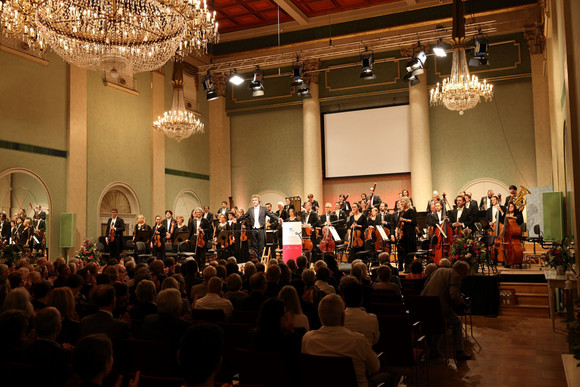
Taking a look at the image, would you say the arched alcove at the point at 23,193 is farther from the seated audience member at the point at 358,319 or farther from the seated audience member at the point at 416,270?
the seated audience member at the point at 358,319

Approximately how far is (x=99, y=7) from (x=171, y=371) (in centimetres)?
468

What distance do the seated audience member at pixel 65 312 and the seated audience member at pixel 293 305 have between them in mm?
1422

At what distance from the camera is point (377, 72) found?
595 inches

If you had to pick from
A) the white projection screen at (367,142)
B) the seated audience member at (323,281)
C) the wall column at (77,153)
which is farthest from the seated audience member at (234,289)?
the white projection screen at (367,142)

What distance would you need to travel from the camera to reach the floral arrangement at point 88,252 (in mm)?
11000

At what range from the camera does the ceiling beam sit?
13.7 meters

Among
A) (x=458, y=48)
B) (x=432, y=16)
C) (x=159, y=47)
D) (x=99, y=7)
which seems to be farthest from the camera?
(x=432, y=16)

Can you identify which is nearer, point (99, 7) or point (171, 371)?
point (171, 371)

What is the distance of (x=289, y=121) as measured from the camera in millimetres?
16281

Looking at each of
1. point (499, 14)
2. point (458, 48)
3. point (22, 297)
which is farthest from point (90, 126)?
point (499, 14)

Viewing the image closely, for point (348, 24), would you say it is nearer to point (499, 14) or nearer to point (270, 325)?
point (499, 14)

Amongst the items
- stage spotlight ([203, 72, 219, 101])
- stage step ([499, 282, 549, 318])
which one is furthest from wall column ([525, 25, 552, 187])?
stage spotlight ([203, 72, 219, 101])

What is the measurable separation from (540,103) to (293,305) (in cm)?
1180

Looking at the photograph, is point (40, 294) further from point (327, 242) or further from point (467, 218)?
point (467, 218)
